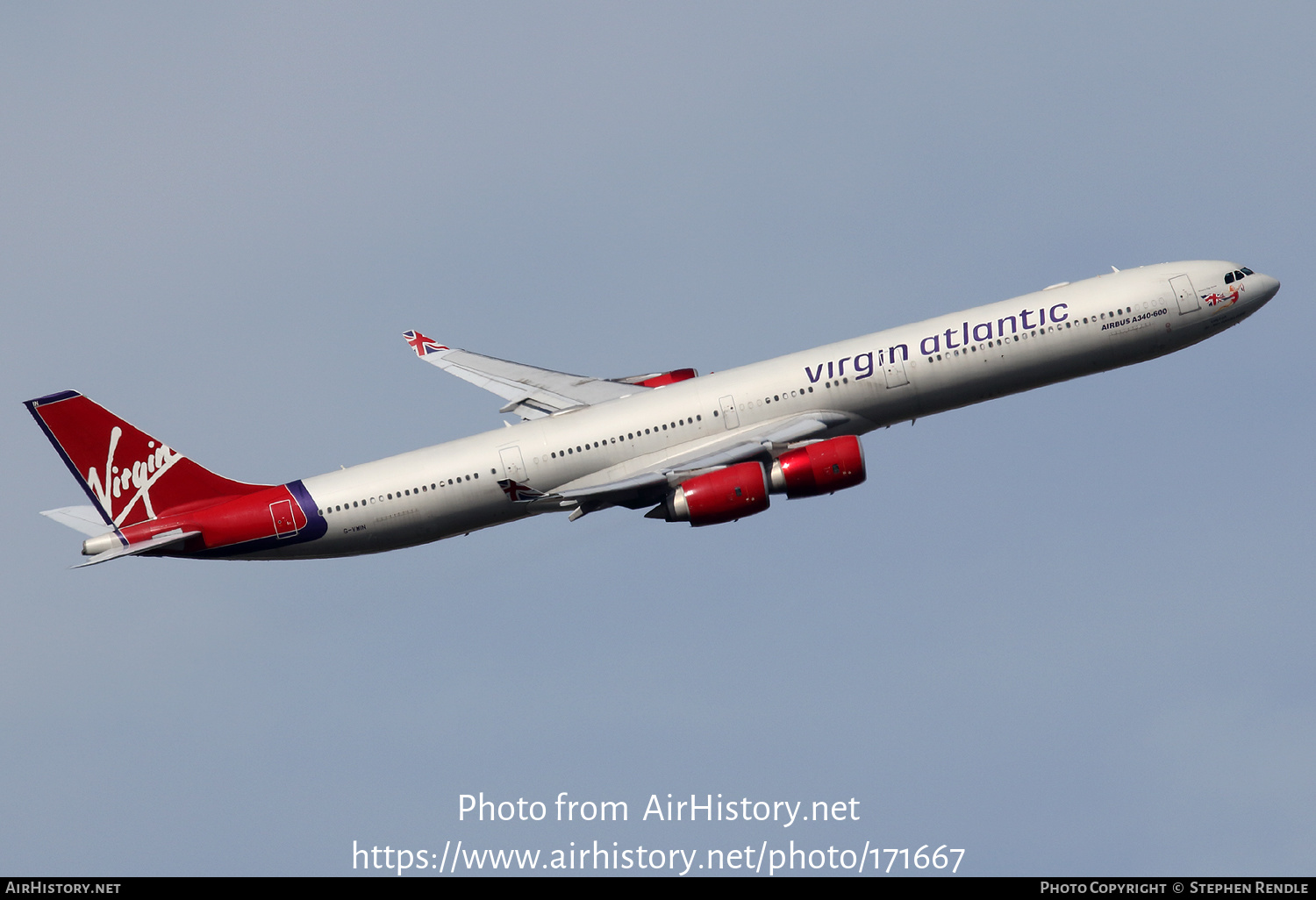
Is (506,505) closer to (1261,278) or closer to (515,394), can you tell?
(515,394)

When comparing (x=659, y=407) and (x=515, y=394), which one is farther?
(x=515, y=394)

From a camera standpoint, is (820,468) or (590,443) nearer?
(820,468)

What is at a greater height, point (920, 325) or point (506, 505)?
point (920, 325)

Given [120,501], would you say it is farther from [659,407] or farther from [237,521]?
[659,407]

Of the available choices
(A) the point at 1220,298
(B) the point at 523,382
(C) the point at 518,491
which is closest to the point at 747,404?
(C) the point at 518,491

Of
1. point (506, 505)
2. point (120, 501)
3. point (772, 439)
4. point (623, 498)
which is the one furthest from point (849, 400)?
A: point (120, 501)

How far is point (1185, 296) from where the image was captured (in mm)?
85125

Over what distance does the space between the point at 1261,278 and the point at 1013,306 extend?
43.5ft

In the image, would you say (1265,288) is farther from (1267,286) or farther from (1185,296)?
(1185,296)

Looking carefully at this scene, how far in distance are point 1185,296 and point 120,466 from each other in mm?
53424

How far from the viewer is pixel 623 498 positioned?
270 ft

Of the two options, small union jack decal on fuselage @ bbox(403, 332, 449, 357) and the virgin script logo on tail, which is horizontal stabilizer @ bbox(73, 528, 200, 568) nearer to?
the virgin script logo on tail

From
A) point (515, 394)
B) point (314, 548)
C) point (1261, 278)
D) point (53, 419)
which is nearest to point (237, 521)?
point (314, 548)

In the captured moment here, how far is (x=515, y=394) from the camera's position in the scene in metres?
93.2
